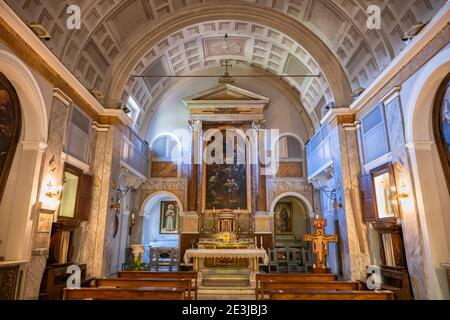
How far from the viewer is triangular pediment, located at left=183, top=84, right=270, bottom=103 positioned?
48.6 feet

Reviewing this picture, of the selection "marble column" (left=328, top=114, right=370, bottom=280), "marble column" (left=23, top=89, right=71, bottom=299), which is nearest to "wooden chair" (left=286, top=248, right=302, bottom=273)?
"marble column" (left=328, top=114, right=370, bottom=280)

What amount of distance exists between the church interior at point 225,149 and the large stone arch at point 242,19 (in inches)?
2.0

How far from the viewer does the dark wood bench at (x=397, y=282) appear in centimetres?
675

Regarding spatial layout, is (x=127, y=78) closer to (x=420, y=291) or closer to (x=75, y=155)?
(x=75, y=155)

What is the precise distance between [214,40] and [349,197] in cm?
918

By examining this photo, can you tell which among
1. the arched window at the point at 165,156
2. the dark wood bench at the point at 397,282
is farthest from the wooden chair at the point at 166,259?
the dark wood bench at the point at 397,282

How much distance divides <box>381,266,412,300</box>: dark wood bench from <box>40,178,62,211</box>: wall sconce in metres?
8.28

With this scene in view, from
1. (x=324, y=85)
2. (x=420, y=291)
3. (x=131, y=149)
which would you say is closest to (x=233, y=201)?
(x=131, y=149)

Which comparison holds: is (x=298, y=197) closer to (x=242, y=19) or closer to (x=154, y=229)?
(x=154, y=229)

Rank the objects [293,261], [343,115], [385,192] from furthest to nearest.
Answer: [293,261] < [343,115] < [385,192]

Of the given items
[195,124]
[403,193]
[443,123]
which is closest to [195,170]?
[195,124]

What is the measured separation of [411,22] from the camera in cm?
699

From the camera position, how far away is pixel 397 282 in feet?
23.5

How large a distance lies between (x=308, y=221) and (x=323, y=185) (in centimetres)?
225
